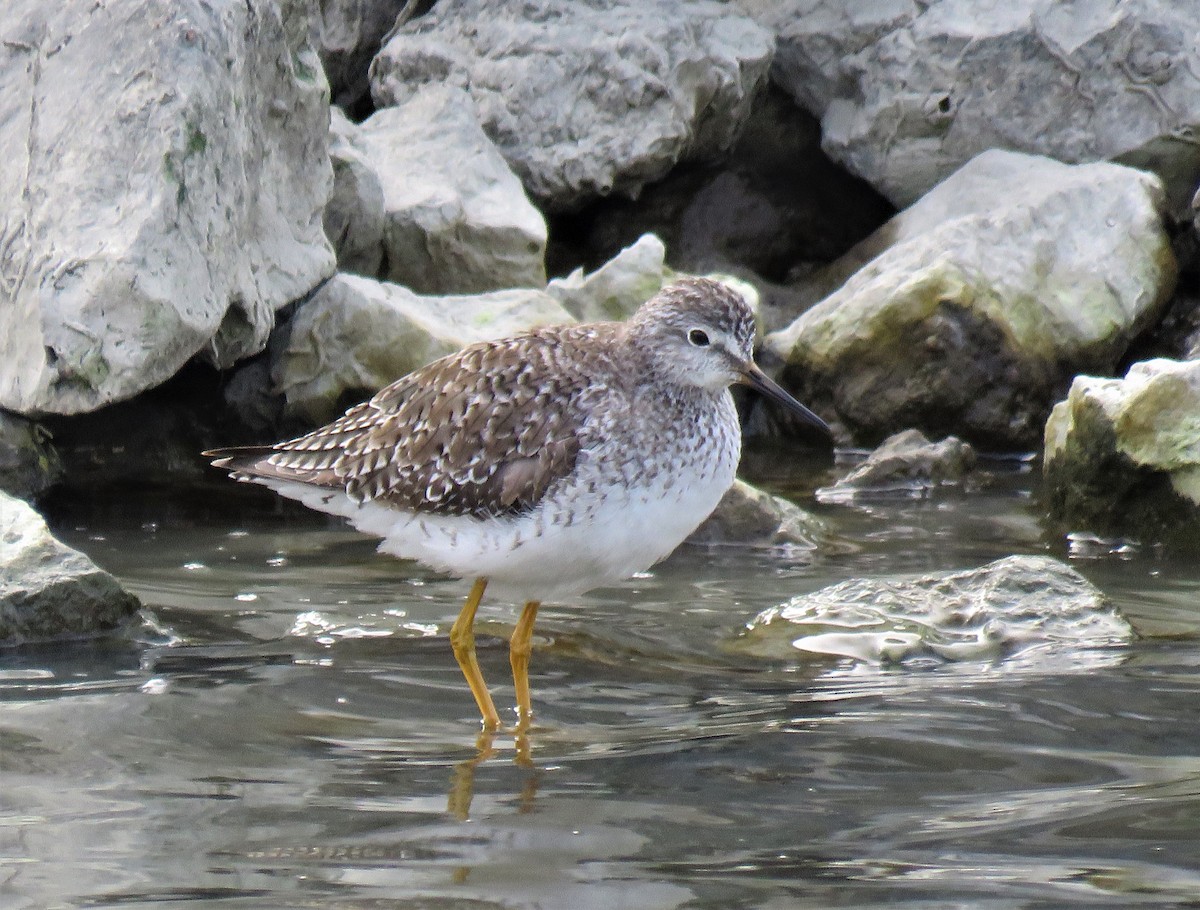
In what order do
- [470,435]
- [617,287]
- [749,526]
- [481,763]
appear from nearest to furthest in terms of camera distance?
[481,763], [470,435], [749,526], [617,287]

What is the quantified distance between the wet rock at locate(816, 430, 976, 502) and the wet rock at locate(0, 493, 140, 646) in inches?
205

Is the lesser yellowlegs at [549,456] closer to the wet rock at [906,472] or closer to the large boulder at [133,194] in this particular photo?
the large boulder at [133,194]

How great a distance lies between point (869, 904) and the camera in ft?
14.0

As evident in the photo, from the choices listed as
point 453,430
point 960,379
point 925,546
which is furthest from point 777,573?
point 960,379

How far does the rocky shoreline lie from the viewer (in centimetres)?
893

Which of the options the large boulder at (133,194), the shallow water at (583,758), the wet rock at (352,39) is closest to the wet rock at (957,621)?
the shallow water at (583,758)

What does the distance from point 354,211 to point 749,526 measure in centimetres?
396

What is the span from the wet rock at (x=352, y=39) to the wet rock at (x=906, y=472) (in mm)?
6362

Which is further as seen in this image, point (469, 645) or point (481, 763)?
point (469, 645)

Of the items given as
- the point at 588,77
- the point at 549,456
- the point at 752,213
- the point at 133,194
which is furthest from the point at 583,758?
the point at 752,213

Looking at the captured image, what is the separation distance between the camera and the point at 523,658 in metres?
6.75

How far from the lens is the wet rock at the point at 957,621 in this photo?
278 inches

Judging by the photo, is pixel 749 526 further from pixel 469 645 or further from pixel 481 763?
pixel 481 763

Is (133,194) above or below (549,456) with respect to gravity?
above
